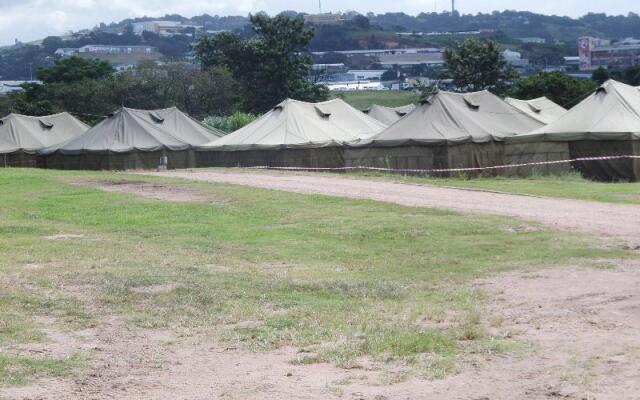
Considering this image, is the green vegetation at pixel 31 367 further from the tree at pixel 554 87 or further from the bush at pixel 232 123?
the tree at pixel 554 87

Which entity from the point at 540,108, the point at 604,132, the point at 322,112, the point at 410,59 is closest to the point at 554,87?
the point at 540,108

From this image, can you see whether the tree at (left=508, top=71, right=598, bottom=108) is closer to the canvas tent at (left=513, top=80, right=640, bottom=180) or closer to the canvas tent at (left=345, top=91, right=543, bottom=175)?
the canvas tent at (left=345, top=91, right=543, bottom=175)

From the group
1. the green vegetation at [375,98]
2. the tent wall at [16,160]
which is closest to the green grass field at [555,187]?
the tent wall at [16,160]

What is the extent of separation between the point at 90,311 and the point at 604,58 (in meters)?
153

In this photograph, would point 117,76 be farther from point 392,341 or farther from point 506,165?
point 392,341

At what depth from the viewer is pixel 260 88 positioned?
78.9 meters

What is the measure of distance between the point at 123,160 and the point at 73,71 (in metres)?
40.4

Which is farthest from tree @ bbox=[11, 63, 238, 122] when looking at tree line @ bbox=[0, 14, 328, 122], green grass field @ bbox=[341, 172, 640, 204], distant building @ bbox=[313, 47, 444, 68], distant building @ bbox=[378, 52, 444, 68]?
distant building @ bbox=[378, 52, 444, 68]

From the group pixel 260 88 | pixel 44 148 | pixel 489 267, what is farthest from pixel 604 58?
pixel 489 267

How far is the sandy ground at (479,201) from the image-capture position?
682 inches

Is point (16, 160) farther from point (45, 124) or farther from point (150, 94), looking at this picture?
point (150, 94)

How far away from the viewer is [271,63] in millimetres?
77750

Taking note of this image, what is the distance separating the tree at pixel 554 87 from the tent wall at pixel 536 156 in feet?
101

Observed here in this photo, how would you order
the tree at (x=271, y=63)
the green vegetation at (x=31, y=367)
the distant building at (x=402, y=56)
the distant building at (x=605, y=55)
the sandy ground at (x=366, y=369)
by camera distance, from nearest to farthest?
the sandy ground at (x=366, y=369) < the green vegetation at (x=31, y=367) < the tree at (x=271, y=63) < the distant building at (x=605, y=55) < the distant building at (x=402, y=56)
